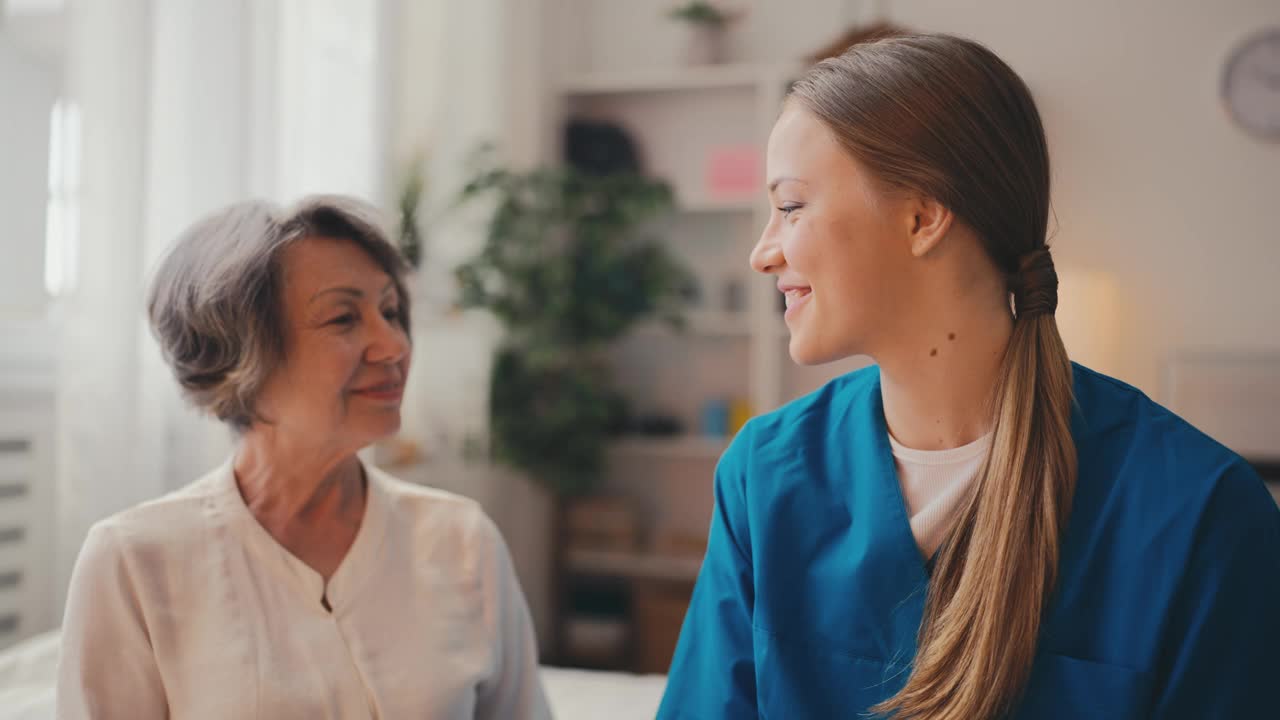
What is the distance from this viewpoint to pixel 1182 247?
3.64 meters

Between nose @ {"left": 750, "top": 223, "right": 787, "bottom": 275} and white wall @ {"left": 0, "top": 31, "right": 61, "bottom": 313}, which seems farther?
white wall @ {"left": 0, "top": 31, "right": 61, "bottom": 313}

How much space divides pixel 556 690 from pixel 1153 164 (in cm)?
309

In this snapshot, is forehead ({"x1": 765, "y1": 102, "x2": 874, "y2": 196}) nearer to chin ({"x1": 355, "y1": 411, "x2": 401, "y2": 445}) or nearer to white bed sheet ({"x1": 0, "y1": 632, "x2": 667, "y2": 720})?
chin ({"x1": 355, "y1": 411, "x2": 401, "y2": 445})

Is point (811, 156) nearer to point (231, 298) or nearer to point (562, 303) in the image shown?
point (231, 298)

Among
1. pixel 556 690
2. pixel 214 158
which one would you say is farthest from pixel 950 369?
pixel 214 158

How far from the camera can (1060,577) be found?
3.06 ft

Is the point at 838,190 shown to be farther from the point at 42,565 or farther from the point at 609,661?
the point at 609,661

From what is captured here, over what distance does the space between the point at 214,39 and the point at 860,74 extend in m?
1.60

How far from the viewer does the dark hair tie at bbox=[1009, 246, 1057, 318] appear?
975 millimetres

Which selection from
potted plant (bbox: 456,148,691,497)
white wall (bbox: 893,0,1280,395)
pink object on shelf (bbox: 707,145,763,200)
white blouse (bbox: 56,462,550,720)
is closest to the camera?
white blouse (bbox: 56,462,550,720)

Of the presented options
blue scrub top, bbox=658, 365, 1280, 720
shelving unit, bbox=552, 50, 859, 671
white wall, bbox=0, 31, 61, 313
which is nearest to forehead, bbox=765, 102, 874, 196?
blue scrub top, bbox=658, 365, 1280, 720

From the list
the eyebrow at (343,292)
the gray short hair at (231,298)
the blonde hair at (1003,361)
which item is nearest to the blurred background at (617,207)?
the gray short hair at (231,298)

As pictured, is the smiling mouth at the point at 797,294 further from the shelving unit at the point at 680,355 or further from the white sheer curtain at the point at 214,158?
the shelving unit at the point at 680,355

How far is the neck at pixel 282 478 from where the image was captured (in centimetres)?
126
